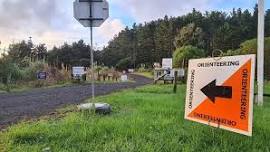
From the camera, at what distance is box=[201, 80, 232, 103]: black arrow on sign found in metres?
6.82

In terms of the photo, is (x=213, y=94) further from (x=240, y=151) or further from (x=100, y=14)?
(x=100, y=14)

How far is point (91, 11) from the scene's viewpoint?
10.4 metres

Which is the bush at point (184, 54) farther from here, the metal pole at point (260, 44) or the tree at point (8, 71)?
the metal pole at point (260, 44)

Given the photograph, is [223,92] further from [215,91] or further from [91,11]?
[91,11]

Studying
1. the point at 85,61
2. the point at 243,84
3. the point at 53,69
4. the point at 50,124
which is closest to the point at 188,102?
the point at 243,84

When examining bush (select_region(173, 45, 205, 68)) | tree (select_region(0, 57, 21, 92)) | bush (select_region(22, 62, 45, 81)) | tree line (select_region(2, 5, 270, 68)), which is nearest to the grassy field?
tree (select_region(0, 57, 21, 92))

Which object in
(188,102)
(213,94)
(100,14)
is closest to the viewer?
(213,94)

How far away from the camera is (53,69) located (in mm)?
36094

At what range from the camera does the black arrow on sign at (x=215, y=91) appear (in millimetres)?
6824

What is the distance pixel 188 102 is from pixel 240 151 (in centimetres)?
148

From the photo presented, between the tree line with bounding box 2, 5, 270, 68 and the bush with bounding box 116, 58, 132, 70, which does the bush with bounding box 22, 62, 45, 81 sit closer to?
the tree line with bounding box 2, 5, 270, 68

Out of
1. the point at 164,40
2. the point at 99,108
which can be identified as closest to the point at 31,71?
the point at 99,108

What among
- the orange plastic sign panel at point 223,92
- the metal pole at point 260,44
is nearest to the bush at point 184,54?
the metal pole at point 260,44

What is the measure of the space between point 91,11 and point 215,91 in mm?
4305
